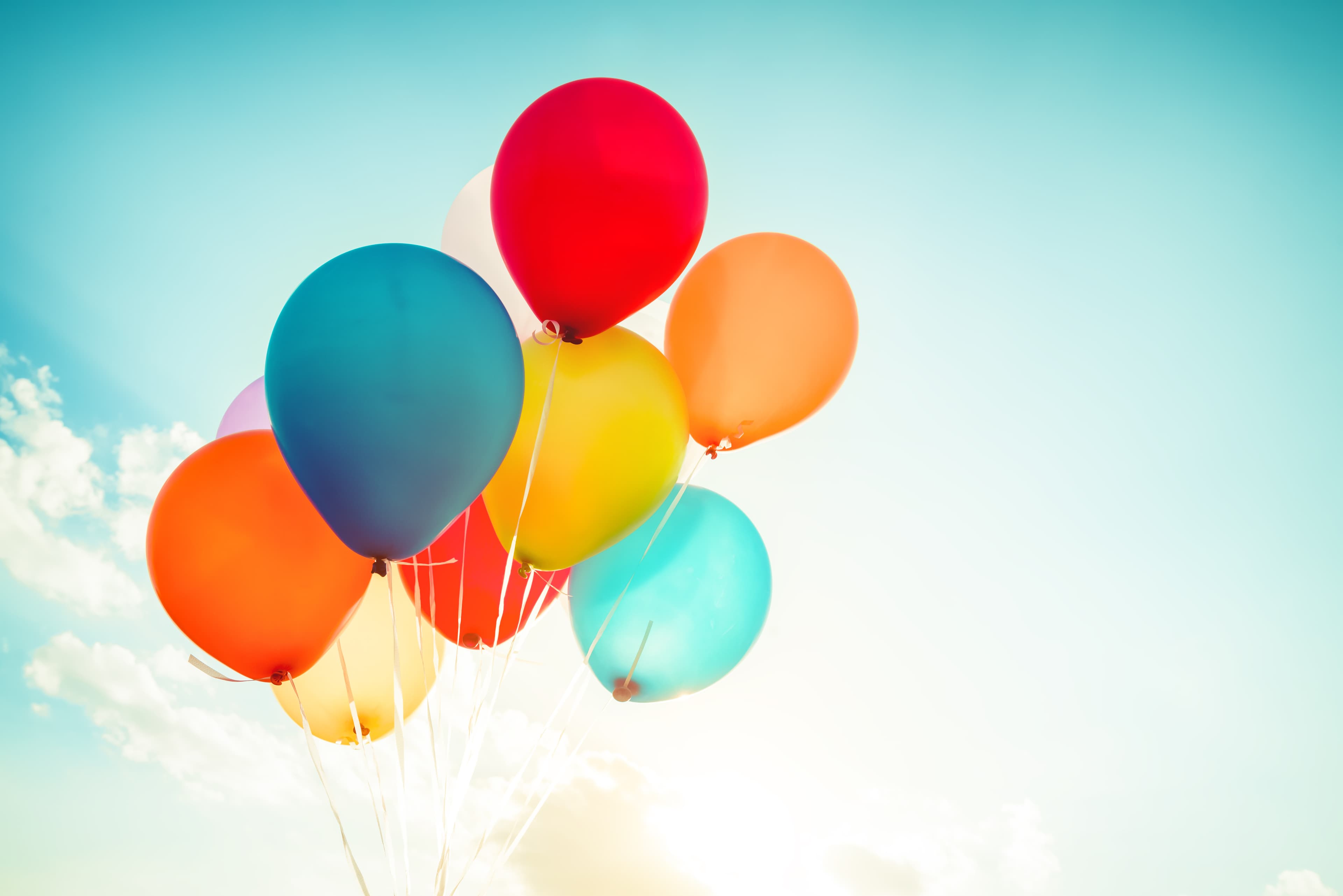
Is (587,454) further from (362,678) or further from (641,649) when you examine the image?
(362,678)

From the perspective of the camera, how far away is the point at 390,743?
3.19 meters

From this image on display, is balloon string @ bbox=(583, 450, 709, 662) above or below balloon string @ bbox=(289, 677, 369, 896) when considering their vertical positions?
above

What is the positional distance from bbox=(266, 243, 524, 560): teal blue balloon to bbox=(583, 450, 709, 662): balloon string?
0.81 meters

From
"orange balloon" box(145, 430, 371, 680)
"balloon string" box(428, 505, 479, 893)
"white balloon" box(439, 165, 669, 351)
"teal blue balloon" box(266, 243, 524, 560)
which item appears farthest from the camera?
"white balloon" box(439, 165, 669, 351)

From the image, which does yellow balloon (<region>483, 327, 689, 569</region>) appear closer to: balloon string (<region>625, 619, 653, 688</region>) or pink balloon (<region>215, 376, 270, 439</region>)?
balloon string (<region>625, 619, 653, 688</region>)

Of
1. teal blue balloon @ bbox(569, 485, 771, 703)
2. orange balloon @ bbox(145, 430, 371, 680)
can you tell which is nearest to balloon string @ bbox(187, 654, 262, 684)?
orange balloon @ bbox(145, 430, 371, 680)

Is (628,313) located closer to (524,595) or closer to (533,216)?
(533,216)

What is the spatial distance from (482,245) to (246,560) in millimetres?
1322

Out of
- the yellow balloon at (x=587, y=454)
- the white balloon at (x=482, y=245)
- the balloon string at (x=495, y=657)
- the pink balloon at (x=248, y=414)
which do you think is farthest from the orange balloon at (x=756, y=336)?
the pink balloon at (x=248, y=414)

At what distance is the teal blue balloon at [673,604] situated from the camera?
262cm

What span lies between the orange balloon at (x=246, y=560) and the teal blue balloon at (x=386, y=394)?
0.96 feet

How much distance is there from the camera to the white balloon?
107 inches

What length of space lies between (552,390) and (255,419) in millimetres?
1459

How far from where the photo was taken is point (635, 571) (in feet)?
8.73
